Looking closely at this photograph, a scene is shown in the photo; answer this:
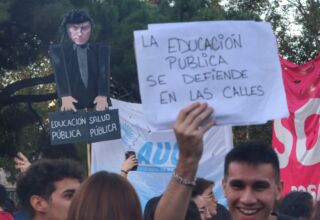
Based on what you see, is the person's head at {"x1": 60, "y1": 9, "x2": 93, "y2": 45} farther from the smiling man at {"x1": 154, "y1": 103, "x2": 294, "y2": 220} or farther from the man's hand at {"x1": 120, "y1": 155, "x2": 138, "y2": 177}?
the smiling man at {"x1": 154, "y1": 103, "x2": 294, "y2": 220}

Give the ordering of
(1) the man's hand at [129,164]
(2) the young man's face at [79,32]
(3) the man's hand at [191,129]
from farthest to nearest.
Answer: (2) the young man's face at [79,32]
(1) the man's hand at [129,164]
(3) the man's hand at [191,129]

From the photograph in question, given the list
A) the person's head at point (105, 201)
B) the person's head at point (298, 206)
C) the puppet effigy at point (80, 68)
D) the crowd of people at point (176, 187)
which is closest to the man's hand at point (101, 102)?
the puppet effigy at point (80, 68)

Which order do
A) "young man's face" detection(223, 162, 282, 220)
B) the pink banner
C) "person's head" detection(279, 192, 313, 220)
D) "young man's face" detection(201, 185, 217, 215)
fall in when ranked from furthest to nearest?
the pink banner, "person's head" detection(279, 192, 313, 220), "young man's face" detection(201, 185, 217, 215), "young man's face" detection(223, 162, 282, 220)

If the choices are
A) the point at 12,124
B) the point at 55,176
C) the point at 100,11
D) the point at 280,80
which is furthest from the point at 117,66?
the point at 280,80

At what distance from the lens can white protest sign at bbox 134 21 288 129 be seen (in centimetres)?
306

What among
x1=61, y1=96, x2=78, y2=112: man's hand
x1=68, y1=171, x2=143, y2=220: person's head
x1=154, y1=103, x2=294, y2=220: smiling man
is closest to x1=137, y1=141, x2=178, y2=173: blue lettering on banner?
x1=61, y1=96, x2=78, y2=112: man's hand

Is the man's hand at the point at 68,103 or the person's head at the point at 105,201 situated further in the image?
the man's hand at the point at 68,103

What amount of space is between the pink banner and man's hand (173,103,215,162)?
17.5 ft

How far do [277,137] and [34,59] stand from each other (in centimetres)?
938

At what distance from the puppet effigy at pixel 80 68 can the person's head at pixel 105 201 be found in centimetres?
567

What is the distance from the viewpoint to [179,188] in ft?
9.77

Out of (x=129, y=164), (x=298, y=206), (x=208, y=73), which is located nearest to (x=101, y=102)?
(x=129, y=164)

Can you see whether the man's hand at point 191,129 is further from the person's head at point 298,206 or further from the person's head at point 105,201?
the person's head at point 298,206

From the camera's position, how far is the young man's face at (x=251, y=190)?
11.2 feet
